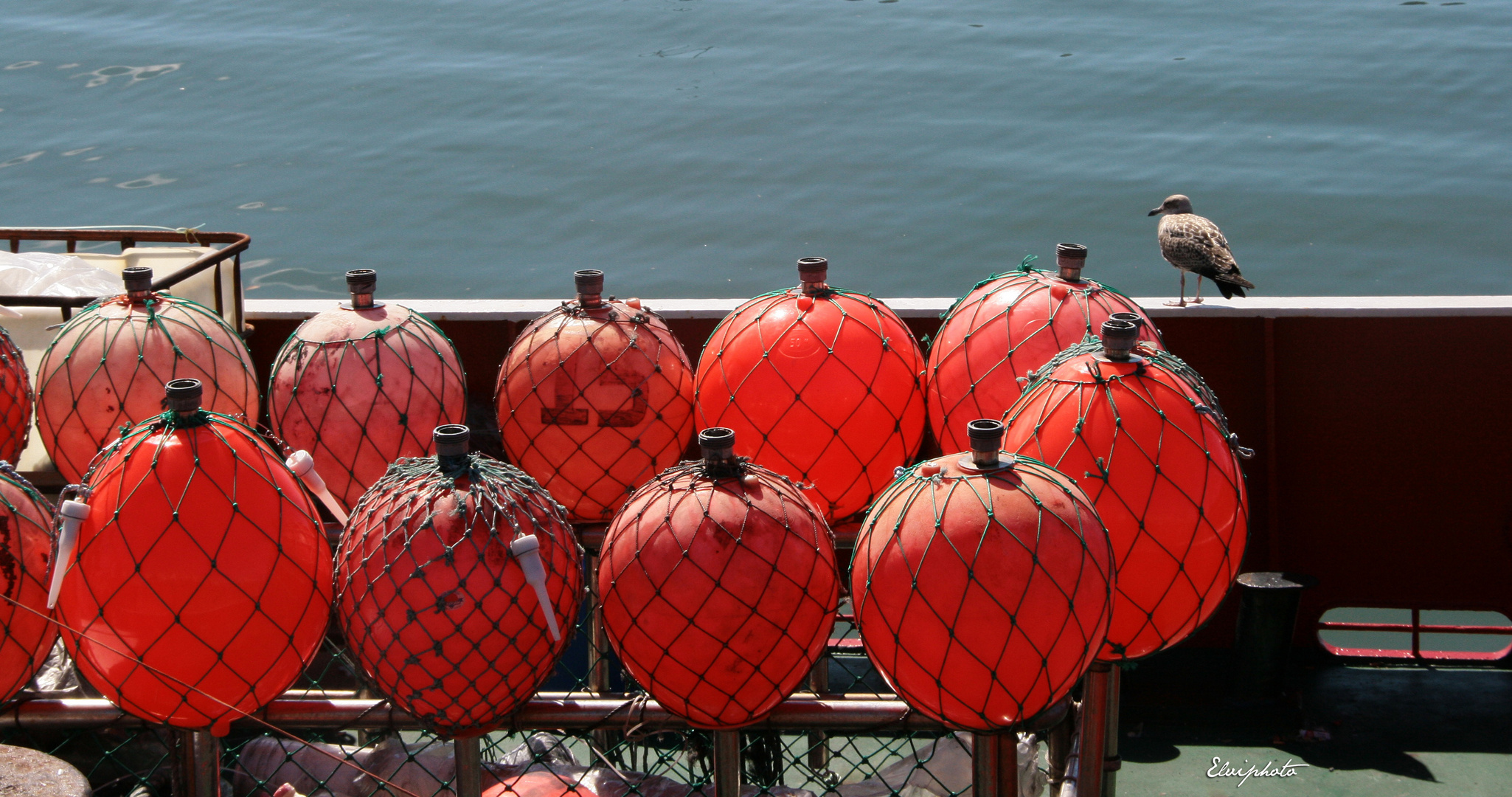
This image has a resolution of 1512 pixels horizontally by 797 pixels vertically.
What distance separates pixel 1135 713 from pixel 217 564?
296cm

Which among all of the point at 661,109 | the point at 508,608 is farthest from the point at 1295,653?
the point at 661,109

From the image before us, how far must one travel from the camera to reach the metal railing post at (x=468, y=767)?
2520 millimetres

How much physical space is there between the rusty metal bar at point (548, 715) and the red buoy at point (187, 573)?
0.55ft

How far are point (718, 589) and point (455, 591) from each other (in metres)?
0.47

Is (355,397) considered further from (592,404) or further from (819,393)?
(819,393)

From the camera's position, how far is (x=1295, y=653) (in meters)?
4.30

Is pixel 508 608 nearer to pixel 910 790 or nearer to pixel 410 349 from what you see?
pixel 410 349

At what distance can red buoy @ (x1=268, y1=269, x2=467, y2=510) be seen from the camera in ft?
9.68

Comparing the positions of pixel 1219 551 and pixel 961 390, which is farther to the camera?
pixel 961 390

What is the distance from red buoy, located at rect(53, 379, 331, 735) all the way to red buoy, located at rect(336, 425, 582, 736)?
0.14 m

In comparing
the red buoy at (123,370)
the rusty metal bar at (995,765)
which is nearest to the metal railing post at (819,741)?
the rusty metal bar at (995,765)

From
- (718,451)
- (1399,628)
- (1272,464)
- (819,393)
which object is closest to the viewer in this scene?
(718,451)

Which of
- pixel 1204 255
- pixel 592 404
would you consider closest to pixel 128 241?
pixel 592 404

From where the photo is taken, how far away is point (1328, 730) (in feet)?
12.9
